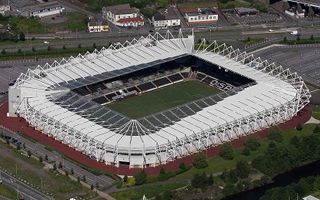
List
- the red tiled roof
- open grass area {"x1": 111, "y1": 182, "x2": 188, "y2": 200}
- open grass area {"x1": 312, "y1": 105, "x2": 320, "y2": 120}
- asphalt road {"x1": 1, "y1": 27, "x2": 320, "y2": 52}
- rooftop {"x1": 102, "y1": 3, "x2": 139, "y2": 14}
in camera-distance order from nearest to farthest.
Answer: open grass area {"x1": 111, "y1": 182, "x2": 188, "y2": 200} < open grass area {"x1": 312, "y1": 105, "x2": 320, "y2": 120} < asphalt road {"x1": 1, "y1": 27, "x2": 320, "y2": 52} < the red tiled roof < rooftop {"x1": 102, "y1": 3, "x2": 139, "y2": 14}

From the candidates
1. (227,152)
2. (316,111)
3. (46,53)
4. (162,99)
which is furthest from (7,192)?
(46,53)

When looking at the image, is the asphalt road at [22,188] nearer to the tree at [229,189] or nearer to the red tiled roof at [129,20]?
the tree at [229,189]

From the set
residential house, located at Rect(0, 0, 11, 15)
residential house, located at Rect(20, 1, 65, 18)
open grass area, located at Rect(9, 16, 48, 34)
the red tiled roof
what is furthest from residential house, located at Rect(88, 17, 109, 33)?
residential house, located at Rect(0, 0, 11, 15)

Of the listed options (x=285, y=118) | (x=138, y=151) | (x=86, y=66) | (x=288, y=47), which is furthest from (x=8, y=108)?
(x=288, y=47)

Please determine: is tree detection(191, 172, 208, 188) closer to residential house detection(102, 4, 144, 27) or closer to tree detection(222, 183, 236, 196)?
tree detection(222, 183, 236, 196)

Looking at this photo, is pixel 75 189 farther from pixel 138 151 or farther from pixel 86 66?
pixel 86 66

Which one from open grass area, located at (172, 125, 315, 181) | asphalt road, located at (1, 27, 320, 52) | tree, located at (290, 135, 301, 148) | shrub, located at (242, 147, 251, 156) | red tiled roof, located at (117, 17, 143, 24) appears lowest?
open grass area, located at (172, 125, 315, 181)

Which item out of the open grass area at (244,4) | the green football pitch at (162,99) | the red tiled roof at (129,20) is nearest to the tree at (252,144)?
the green football pitch at (162,99)
